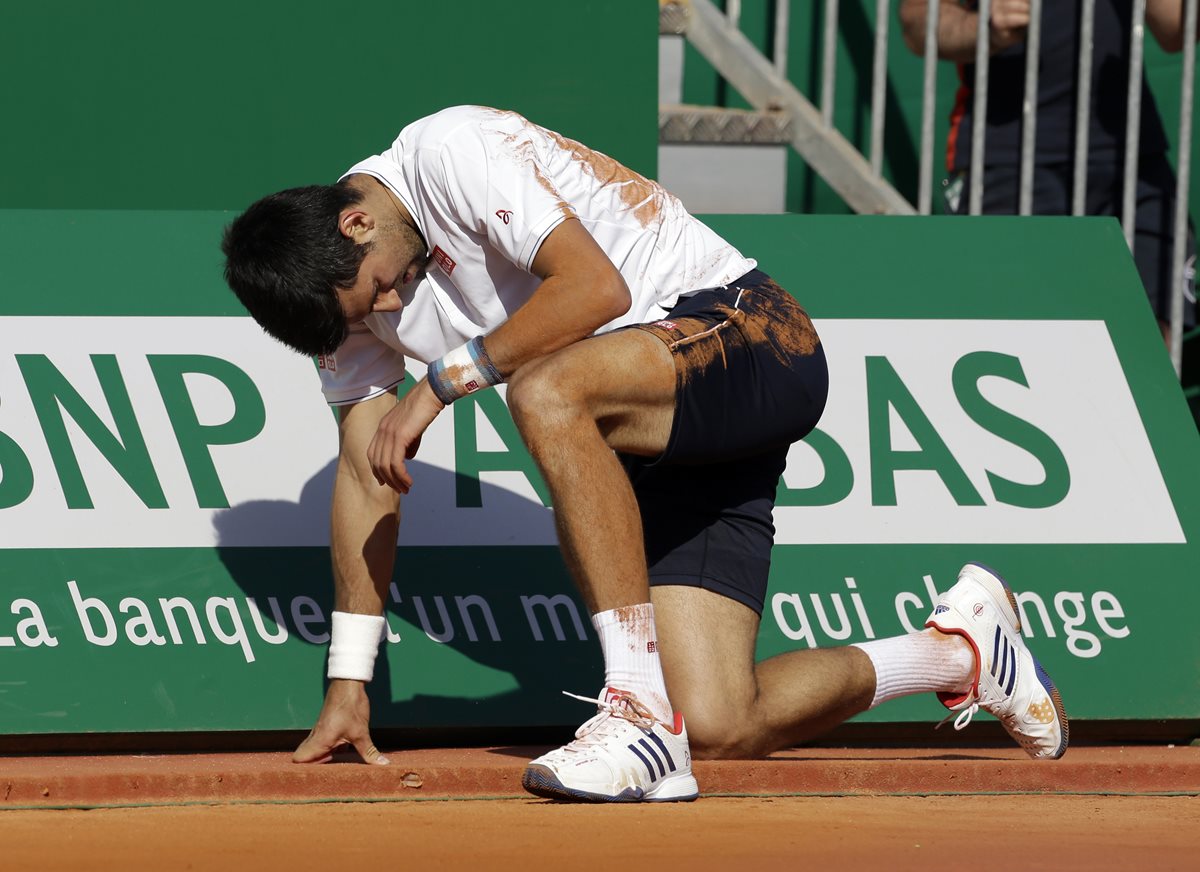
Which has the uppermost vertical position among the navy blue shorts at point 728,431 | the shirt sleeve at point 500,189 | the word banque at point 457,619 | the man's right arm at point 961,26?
the man's right arm at point 961,26

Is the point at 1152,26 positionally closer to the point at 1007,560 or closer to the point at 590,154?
the point at 1007,560

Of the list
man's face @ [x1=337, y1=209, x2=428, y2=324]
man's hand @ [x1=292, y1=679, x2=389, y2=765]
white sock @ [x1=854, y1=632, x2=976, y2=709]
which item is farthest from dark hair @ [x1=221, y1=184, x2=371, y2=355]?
white sock @ [x1=854, y1=632, x2=976, y2=709]

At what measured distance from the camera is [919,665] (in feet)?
10.6

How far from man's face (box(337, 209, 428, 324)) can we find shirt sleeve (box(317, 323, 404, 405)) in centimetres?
24

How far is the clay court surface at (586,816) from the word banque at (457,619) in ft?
0.95

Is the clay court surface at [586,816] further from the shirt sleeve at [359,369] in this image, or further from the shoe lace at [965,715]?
the shirt sleeve at [359,369]

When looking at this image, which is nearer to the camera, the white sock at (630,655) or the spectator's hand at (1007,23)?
the white sock at (630,655)

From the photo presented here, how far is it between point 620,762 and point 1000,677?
1024 millimetres

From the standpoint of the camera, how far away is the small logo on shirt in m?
3.05

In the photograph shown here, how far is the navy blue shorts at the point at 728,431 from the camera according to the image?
293 cm

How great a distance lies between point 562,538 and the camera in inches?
112

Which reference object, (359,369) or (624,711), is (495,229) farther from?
(624,711)

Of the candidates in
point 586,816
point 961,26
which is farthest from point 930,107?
point 586,816

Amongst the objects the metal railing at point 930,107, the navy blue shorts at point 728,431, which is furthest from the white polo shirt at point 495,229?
the metal railing at point 930,107
